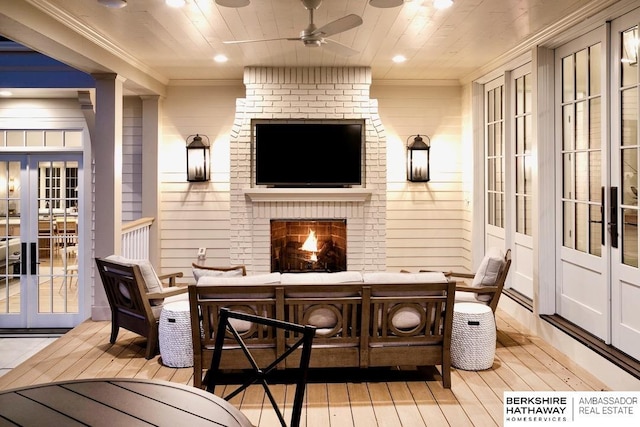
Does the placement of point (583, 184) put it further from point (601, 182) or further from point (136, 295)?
point (136, 295)

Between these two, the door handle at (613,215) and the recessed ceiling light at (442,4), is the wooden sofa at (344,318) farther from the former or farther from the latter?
the recessed ceiling light at (442,4)

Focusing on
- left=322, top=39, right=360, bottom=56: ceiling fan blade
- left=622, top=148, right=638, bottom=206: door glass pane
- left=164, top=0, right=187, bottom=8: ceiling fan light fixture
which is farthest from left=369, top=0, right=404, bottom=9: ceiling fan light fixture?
left=622, top=148, right=638, bottom=206: door glass pane

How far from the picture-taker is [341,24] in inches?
151

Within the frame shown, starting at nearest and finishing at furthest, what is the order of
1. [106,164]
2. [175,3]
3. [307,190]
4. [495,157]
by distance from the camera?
[175,3] < [106,164] < [495,157] < [307,190]

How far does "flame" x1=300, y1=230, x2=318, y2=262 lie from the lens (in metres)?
7.46

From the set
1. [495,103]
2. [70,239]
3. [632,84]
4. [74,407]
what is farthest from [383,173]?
[74,407]

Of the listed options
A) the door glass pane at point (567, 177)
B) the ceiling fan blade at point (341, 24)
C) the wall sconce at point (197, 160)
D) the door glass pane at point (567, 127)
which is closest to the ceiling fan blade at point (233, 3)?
the ceiling fan blade at point (341, 24)

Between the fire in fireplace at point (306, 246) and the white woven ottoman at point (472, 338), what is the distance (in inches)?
127

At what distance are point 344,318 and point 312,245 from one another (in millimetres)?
3621

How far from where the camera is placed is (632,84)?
12.6 feet

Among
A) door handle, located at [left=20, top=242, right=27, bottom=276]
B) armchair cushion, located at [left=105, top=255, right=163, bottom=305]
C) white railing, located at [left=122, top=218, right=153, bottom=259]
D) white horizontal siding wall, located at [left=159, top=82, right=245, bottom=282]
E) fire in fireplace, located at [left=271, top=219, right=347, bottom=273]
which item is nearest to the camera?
armchair cushion, located at [left=105, top=255, right=163, bottom=305]

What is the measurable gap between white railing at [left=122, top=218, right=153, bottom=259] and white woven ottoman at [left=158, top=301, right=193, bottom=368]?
2.28 m

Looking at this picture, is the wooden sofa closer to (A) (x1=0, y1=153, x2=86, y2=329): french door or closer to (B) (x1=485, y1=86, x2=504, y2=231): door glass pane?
(B) (x1=485, y1=86, x2=504, y2=231): door glass pane

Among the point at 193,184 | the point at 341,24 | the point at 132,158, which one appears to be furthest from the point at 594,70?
the point at 132,158
